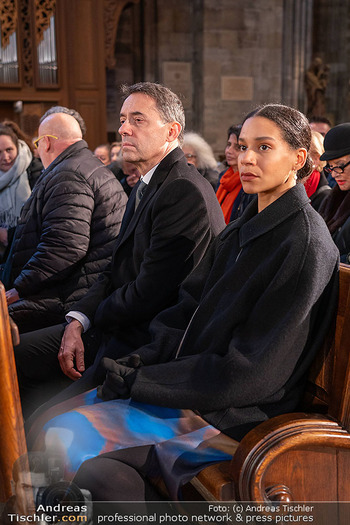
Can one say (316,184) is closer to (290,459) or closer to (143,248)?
(143,248)

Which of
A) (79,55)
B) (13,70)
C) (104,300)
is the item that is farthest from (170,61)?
(104,300)

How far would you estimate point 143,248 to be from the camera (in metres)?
2.34

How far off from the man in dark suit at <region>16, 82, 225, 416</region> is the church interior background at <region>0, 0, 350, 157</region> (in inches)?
315

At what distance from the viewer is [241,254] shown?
1.71 meters

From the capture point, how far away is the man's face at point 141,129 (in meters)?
2.35

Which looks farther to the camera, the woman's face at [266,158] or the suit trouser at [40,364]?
the suit trouser at [40,364]

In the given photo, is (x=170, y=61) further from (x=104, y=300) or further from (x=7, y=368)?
(x=7, y=368)

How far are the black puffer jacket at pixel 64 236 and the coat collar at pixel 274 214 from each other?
4.60 ft

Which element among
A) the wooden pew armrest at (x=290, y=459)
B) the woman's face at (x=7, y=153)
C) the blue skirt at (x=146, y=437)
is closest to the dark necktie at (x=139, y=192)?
the blue skirt at (x=146, y=437)

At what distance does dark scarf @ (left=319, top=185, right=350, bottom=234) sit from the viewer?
3391 mm

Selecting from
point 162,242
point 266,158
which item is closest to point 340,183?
point 162,242

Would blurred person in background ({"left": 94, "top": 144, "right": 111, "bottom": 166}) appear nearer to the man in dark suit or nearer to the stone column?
the stone column

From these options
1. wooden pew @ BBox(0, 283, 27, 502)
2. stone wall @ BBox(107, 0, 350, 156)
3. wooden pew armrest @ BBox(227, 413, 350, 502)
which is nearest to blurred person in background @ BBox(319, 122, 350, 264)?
wooden pew armrest @ BBox(227, 413, 350, 502)

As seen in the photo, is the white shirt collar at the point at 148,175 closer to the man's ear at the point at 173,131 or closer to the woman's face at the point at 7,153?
the man's ear at the point at 173,131
